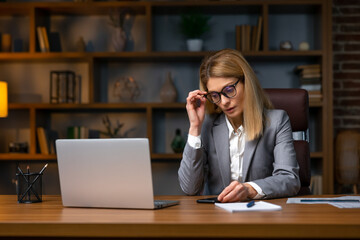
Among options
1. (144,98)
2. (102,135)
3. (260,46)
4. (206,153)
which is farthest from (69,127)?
(206,153)

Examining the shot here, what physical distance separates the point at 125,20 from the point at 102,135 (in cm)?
95

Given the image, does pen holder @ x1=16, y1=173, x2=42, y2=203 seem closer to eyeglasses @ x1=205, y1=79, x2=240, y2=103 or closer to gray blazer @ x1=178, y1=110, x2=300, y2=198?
gray blazer @ x1=178, y1=110, x2=300, y2=198

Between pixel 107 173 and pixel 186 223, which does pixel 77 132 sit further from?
pixel 186 223

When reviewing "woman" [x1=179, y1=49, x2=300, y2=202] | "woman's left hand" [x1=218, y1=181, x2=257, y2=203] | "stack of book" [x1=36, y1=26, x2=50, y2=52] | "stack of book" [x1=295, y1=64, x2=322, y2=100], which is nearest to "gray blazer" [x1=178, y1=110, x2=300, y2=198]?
"woman" [x1=179, y1=49, x2=300, y2=202]

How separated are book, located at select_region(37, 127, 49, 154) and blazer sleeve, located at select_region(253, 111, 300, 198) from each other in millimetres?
2213

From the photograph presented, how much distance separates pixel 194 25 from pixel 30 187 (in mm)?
2327

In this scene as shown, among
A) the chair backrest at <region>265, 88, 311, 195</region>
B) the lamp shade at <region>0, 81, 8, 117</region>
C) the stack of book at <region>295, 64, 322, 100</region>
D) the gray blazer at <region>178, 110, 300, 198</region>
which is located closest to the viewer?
the gray blazer at <region>178, 110, 300, 198</region>

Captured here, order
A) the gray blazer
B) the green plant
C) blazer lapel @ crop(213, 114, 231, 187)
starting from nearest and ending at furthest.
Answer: the gray blazer
blazer lapel @ crop(213, 114, 231, 187)
the green plant

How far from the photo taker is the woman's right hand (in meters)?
1.93

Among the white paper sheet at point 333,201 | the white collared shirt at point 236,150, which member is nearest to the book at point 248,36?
the white collared shirt at point 236,150

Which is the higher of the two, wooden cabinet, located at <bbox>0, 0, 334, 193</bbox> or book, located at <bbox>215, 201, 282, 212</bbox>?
wooden cabinet, located at <bbox>0, 0, 334, 193</bbox>

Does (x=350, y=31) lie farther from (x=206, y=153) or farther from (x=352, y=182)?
(x=206, y=153)

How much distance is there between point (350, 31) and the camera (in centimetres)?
379

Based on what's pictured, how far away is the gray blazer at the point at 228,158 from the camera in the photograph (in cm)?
189
